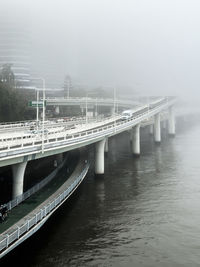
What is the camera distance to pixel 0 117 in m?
79.4

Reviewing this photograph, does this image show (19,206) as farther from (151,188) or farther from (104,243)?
(151,188)

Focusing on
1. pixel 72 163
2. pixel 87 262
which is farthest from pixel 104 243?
pixel 72 163

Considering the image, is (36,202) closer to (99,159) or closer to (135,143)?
(99,159)

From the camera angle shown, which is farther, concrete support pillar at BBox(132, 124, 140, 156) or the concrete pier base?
concrete support pillar at BBox(132, 124, 140, 156)

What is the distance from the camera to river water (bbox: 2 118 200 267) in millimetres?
27359

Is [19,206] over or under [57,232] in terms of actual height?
over

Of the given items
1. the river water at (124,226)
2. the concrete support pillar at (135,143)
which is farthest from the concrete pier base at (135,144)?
the river water at (124,226)

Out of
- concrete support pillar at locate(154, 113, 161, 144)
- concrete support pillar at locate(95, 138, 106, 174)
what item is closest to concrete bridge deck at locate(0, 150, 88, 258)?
concrete support pillar at locate(95, 138, 106, 174)

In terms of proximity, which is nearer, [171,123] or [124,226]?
[124,226]

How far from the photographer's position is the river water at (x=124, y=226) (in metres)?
27.4

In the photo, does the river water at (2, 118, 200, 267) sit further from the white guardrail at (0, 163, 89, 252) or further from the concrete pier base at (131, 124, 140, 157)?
the concrete pier base at (131, 124, 140, 157)

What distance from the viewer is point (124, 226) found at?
113 ft

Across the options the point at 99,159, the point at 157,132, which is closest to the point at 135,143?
the point at 99,159

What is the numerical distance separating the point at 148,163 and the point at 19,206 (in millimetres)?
41198
